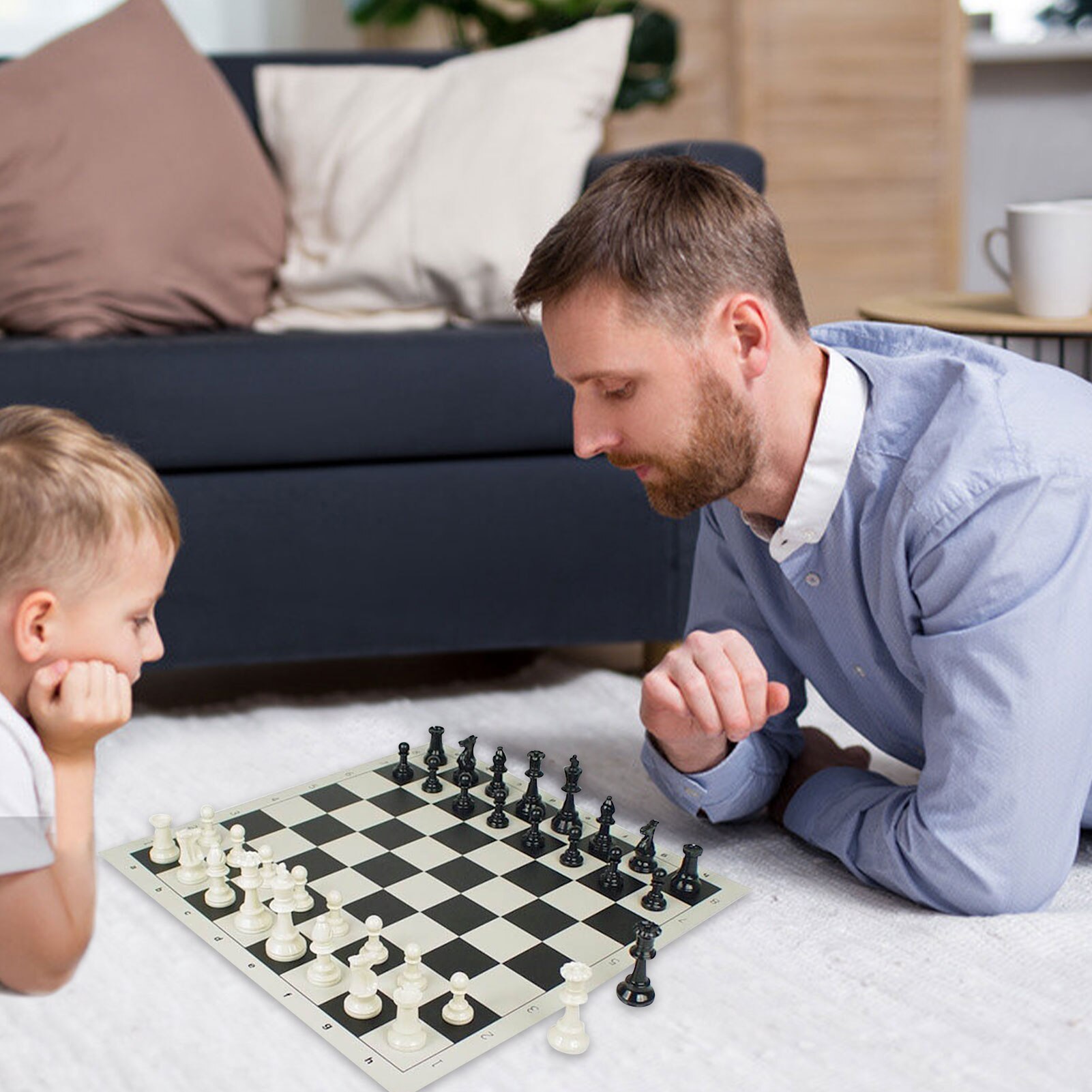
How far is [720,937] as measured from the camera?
1.25 meters

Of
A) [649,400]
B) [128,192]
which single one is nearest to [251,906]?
[649,400]

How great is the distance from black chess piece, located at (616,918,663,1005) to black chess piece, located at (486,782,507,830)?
0.30m

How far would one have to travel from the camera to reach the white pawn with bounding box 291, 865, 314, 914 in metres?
1.24

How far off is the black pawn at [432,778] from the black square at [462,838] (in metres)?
0.09

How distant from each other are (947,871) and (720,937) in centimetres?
21

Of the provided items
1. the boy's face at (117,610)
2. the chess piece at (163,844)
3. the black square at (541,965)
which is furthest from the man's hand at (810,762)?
the boy's face at (117,610)

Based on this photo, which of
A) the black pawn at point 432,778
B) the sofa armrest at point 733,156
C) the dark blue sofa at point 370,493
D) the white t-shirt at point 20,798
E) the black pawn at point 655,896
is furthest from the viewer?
the sofa armrest at point 733,156

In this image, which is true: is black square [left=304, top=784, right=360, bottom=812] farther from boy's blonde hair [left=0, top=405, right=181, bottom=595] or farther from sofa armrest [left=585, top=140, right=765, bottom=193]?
sofa armrest [left=585, top=140, right=765, bottom=193]

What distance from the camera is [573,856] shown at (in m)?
1.34

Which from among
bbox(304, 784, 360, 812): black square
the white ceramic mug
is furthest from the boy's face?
the white ceramic mug

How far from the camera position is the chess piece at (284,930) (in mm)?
1181

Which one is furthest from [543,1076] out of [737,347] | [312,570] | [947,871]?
[312,570]

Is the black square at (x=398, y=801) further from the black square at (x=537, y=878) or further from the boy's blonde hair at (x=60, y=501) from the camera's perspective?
the boy's blonde hair at (x=60, y=501)

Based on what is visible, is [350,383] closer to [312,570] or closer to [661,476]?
[312,570]
